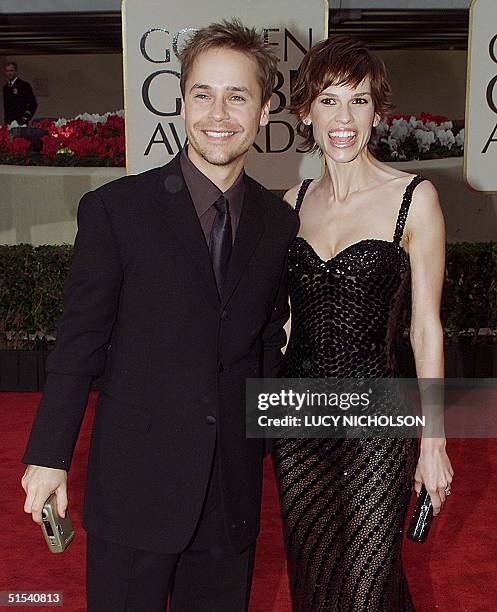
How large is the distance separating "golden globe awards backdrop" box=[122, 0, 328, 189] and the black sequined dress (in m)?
2.86

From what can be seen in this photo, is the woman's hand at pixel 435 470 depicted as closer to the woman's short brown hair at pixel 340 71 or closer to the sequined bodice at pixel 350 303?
the sequined bodice at pixel 350 303

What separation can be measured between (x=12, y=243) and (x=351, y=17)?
3.28m

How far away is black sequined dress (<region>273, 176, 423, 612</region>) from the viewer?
2.25 m

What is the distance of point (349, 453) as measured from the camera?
2301 millimetres

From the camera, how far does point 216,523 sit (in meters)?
2.03

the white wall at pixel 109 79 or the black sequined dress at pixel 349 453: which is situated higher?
the white wall at pixel 109 79

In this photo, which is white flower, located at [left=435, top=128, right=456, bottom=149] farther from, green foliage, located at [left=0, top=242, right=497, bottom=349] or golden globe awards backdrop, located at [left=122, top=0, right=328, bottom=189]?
golden globe awards backdrop, located at [left=122, top=0, right=328, bottom=189]

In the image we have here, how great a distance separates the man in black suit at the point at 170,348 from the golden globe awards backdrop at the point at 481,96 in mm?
3507

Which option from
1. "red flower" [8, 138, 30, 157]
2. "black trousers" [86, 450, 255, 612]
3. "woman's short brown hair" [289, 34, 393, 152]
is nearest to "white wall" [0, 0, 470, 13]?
"red flower" [8, 138, 30, 157]

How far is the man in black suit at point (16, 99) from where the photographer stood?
7.50 meters

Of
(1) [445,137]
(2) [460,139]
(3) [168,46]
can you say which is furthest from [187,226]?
(2) [460,139]

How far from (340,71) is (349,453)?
0.99 metres

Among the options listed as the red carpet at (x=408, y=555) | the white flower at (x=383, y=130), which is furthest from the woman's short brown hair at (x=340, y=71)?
the white flower at (x=383, y=130)

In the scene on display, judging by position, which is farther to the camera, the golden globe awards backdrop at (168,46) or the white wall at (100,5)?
the white wall at (100,5)
